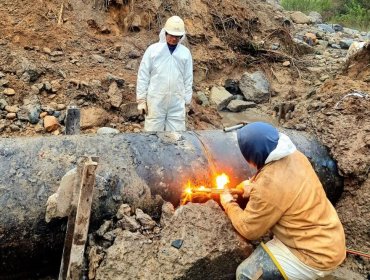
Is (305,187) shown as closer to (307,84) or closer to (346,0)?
(307,84)

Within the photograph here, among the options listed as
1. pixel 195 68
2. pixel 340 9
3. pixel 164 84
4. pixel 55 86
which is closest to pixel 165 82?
pixel 164 84

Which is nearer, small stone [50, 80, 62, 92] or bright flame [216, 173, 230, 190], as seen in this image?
bright flame [216, 173, 230, 190]

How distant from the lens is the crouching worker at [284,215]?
287 cm

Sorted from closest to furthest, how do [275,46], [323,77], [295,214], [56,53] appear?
A: [295,214] → [56,53] → [323,77] → [275,46]

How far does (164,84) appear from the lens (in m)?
5.19

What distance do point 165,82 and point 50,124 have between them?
1.70m

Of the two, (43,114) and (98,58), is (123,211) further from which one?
(98,58)

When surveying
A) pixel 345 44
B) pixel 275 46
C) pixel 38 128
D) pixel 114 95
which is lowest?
pixel 38 128

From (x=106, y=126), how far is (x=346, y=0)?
1772 cm

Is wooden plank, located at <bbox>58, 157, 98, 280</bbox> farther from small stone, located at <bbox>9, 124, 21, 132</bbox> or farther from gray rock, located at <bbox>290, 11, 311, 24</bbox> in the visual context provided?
gray rock, located at <bbox>290, 11, 311, 24</bbox>

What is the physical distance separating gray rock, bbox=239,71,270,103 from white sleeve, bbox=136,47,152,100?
3700 mm

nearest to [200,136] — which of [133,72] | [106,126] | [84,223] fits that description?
[84,223]

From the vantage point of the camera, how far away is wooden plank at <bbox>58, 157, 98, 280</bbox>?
108 inches

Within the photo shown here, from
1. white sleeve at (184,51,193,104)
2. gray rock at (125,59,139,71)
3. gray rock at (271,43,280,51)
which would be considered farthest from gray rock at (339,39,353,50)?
white sleeve at (184,51,193,104)
